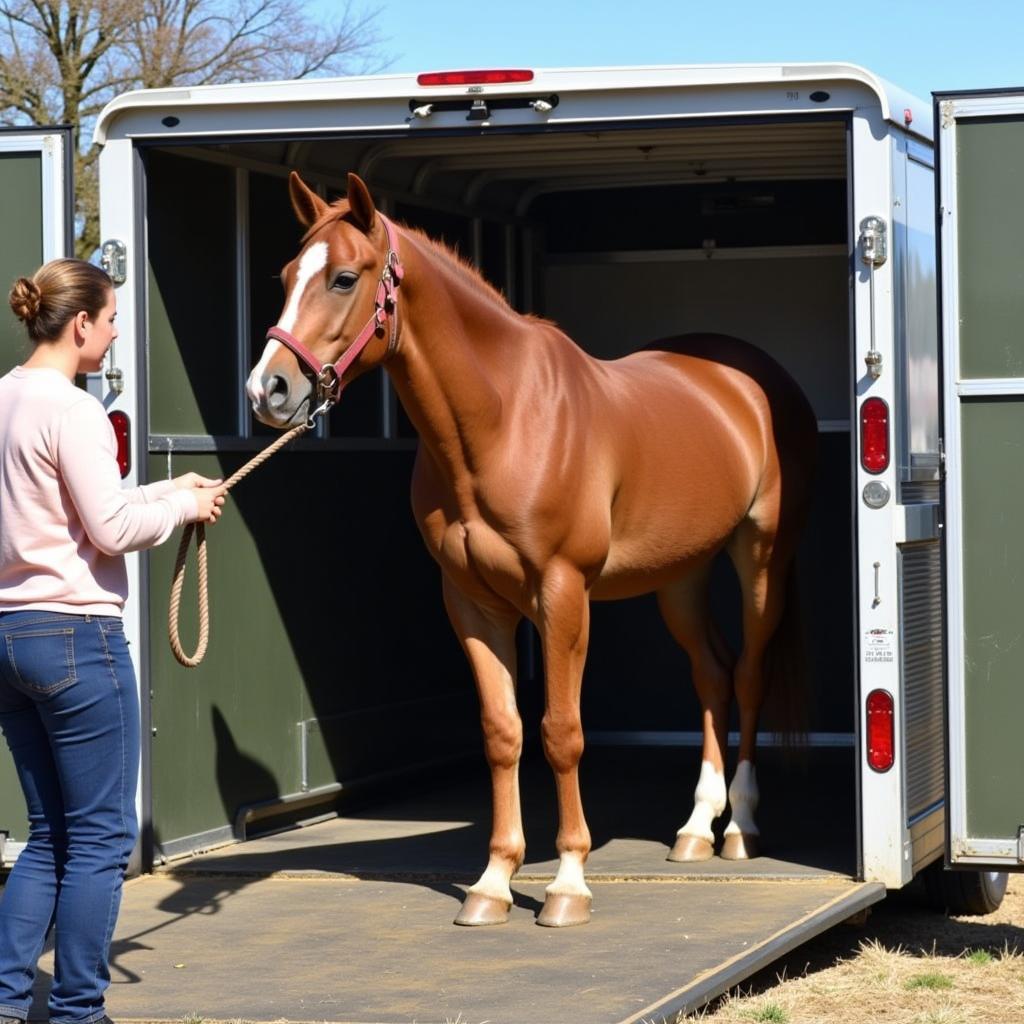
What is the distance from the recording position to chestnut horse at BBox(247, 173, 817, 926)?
4.95 metres

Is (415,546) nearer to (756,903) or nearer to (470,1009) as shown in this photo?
(756,903)

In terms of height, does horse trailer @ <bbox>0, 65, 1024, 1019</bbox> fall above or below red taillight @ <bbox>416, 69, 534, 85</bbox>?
below

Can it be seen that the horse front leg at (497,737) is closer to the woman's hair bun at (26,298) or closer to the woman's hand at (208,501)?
the woman's hand at (208,501)

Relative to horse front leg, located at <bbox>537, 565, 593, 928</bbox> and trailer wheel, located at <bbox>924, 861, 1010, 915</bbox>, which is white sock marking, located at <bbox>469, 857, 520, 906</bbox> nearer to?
horse front leg, located at <bbox>537, 565, 593, 928</bbox>

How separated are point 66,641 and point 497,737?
5.86 feet

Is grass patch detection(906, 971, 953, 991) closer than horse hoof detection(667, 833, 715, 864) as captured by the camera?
Yes

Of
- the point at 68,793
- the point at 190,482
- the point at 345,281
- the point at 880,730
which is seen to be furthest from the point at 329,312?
the point at 880,730

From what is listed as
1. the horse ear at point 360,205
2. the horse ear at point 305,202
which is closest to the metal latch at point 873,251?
the horse ear at point 360,205

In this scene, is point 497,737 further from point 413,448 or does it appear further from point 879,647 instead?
point 413,448

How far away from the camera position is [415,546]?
7.77 metres

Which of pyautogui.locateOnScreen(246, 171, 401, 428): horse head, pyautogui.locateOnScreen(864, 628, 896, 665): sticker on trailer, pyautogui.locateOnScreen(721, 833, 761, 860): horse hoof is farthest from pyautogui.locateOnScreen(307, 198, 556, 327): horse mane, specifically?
pyautogui.locateOnScreen(721, 833, 761, 860): horse hoof

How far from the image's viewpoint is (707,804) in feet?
20.4

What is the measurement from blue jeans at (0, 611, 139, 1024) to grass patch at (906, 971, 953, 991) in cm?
226

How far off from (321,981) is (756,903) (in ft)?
4.51
